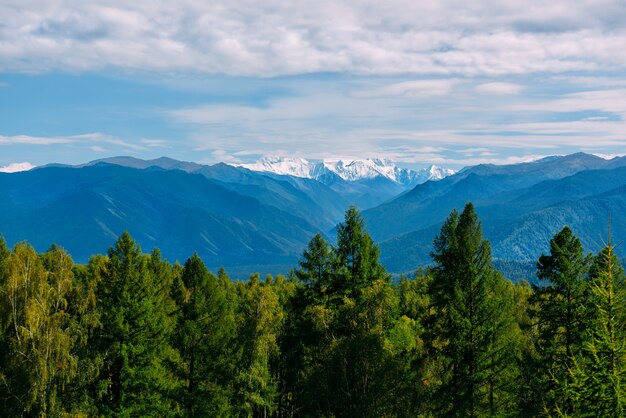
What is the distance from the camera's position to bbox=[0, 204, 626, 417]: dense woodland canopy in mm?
33062

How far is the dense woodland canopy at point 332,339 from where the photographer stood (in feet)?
108

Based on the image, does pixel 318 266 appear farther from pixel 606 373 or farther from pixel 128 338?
pixel 606 373

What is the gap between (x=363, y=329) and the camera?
34.6 metres

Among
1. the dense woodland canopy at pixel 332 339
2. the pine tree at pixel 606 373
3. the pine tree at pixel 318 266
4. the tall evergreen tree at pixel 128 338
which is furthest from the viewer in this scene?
the pine tree at pixel 318 266

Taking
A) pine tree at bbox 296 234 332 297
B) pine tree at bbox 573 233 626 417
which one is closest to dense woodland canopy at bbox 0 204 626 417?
pine tree at bbox 296 234 332 297

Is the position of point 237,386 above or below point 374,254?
below

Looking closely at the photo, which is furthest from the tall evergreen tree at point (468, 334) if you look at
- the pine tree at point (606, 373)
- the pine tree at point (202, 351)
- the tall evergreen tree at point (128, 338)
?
the tall evergreen tree at point (128, 338)

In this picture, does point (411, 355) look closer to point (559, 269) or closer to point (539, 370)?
point (539, 370)

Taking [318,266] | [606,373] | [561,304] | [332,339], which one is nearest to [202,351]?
[318,266]

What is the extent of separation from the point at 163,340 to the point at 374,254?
19343 millimetres

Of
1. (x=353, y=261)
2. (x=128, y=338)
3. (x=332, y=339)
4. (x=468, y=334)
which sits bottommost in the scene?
(x=468, y=334)

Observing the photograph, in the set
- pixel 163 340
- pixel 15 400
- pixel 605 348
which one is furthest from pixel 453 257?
pixel 15 400

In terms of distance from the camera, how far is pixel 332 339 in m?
35.7

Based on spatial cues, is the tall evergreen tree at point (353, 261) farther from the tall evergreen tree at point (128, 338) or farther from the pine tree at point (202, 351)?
the tall evergreen tree at point (128, 338)
